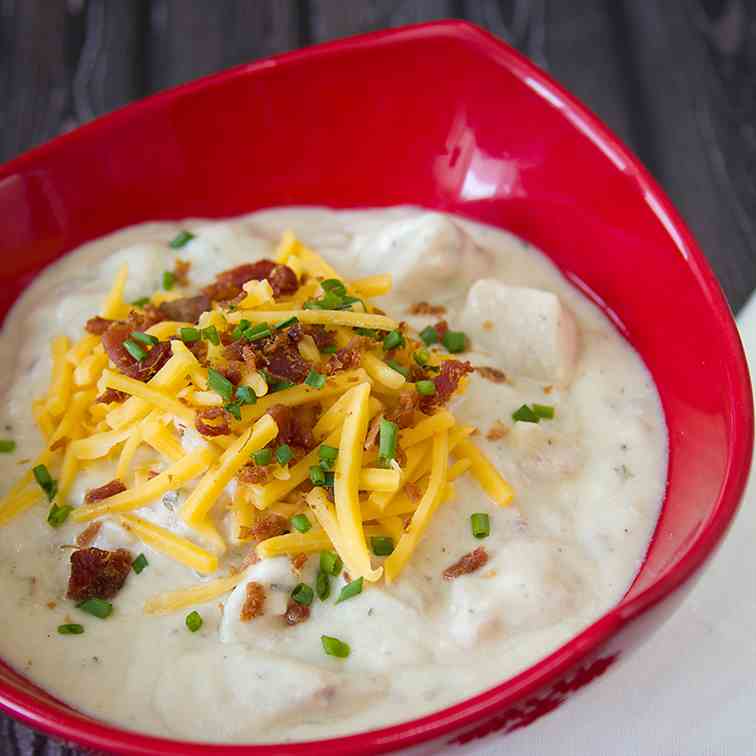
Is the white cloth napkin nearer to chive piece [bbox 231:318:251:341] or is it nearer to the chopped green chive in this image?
the chopped green chive

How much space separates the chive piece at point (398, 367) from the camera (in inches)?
111

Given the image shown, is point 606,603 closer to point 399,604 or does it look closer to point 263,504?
point 399,604

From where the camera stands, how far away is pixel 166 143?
3703 millimetres

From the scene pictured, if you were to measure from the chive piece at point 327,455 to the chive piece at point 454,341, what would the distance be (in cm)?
63

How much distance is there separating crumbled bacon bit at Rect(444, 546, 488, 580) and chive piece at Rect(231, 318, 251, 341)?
71 centimetres

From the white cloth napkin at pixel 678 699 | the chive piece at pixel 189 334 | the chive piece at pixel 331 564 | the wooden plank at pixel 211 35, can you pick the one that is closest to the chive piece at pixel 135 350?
the chive piece at pixel 189 334

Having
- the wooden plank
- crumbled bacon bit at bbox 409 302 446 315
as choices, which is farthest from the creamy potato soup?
the wooden plank

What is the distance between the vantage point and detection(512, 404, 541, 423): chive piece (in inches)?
117

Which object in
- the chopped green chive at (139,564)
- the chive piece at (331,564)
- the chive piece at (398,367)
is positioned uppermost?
the chive piece at (398,367)

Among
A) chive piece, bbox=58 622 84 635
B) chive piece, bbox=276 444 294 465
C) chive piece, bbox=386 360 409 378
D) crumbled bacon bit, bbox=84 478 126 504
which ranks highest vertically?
chive piece, bbox=386 360 409 378

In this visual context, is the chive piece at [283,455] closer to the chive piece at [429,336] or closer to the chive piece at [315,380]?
the chive piece at [315,380]

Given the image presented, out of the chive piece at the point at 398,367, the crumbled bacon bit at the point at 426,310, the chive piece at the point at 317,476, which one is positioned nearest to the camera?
the chive piece at the point at 317,476

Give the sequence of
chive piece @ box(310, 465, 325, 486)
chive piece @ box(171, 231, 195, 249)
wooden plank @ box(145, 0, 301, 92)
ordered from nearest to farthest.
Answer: chive piece @ box(310, 465, 325, 486) < chive piece @ box(171, 231, 195, 249) < wooden plank @ box(145, 0, 301, 92)

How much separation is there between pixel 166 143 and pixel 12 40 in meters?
1.57
